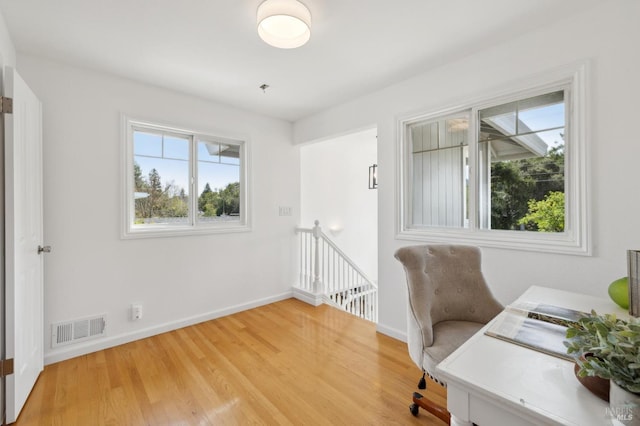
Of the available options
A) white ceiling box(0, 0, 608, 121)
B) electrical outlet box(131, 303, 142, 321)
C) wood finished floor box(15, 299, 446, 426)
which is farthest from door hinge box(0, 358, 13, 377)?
white ceiling box(0, 0, 608, 121)

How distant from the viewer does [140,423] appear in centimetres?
166

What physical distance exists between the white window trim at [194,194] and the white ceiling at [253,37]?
0.44 m

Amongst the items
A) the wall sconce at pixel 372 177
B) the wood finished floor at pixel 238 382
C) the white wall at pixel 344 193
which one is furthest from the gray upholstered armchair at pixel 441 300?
the wall sconce at pixel 372 177

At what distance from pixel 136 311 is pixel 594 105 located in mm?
3798

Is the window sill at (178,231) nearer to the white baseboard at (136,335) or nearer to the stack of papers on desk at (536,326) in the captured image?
the white baseboard at (136,335)

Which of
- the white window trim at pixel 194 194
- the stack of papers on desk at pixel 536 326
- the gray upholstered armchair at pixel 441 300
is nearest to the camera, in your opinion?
the stack of papers on desk at pixel 536 326

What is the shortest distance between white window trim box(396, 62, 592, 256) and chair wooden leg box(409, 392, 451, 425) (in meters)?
1.18

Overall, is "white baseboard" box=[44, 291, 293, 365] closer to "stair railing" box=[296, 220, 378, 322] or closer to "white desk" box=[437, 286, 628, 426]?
"stair railing" box=[296, 220, 378, 322]

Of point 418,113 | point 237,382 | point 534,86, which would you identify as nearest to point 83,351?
point 237,382

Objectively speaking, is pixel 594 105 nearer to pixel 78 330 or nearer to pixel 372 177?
pixel 372 177

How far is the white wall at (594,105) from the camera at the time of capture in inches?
64.1

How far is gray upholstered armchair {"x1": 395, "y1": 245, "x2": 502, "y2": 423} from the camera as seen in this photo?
1.54 m

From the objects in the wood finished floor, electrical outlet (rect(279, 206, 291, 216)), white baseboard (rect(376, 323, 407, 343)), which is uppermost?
electrical outlet (rect(279, 206, 291, 216))

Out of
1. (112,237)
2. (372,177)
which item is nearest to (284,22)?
(112,237)
